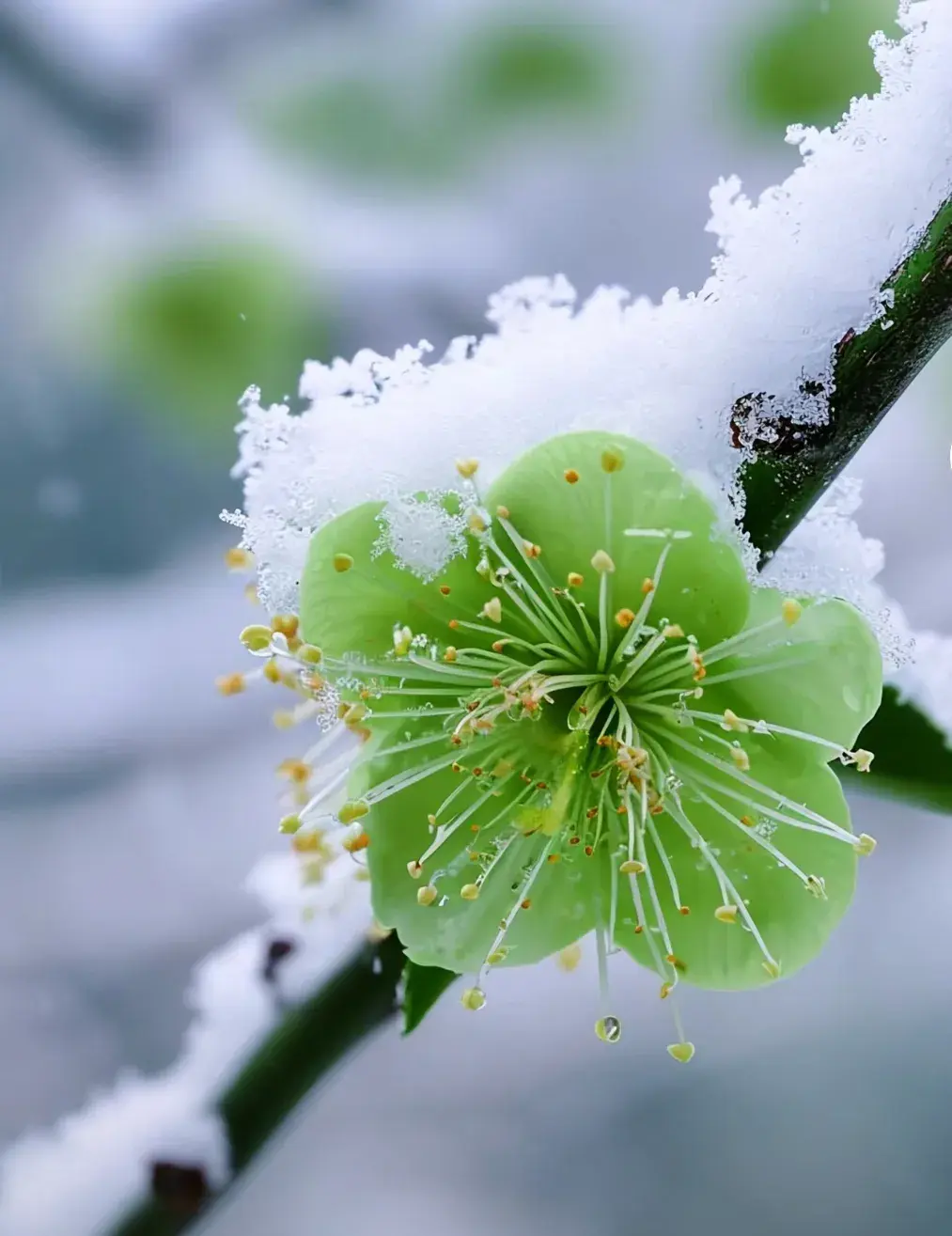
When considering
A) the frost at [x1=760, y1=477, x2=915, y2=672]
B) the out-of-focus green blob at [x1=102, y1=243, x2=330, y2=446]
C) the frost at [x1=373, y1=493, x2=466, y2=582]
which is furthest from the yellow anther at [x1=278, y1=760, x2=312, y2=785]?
the out-of-focus green blob at [x1=102, y1=243, x2=330, y2=446]

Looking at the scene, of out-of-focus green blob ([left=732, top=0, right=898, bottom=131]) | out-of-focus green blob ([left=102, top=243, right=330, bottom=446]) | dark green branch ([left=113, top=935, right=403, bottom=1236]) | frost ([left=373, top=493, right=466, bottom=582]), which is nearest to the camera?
frost ([left=373, top=493, right=466, bottom=582])

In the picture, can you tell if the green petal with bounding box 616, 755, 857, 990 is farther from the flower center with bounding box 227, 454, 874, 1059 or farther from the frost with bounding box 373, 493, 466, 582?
the frost with bounding box 373, 493, 466, 582

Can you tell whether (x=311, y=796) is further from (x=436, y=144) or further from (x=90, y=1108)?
(x=436, y=144)

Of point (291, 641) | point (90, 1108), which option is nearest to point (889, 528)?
point (291, 641)

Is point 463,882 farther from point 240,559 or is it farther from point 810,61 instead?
point 810,61

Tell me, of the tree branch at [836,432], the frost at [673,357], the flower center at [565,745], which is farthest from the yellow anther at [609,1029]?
the frost at [673,357]

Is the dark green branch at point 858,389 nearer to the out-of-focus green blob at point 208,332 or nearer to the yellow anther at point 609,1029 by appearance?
the yellow anther at point 609,1029

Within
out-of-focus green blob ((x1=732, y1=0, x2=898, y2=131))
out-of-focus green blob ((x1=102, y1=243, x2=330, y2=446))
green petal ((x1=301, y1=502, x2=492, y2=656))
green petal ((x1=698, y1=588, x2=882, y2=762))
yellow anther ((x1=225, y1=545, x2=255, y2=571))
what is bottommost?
green petal ((x1=698, y1=588, x2=882, y2=762))

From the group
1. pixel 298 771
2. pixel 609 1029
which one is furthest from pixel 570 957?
pixel 298 771
